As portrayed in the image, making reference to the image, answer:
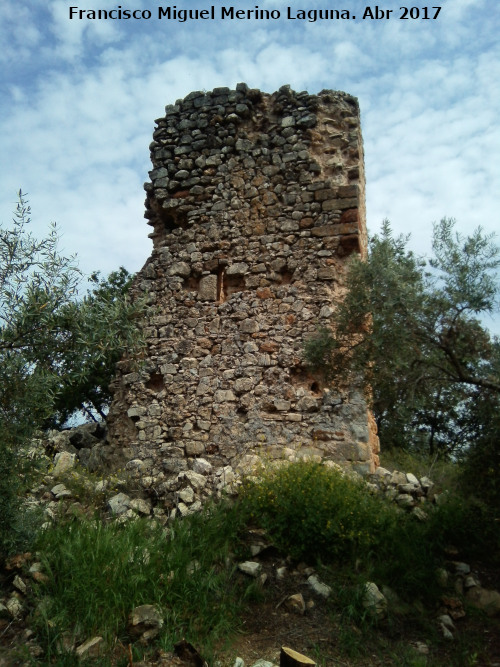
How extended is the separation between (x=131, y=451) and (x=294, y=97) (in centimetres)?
522

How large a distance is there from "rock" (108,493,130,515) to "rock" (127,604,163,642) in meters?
1.76

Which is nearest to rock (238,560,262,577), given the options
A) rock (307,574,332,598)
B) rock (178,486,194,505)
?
rock (307,574,332,598)

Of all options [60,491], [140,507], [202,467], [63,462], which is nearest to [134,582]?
[140,507]

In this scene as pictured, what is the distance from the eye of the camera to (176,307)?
8328 mm

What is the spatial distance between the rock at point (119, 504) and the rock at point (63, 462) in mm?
997

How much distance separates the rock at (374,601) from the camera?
16.1 feet

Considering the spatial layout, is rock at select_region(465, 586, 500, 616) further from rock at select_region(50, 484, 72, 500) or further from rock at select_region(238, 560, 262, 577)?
rock at select_region(50, 484, 72, 500)

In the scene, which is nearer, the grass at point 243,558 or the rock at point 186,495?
the grass at point 243,558

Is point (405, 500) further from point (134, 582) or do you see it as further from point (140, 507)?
point (134, 582)

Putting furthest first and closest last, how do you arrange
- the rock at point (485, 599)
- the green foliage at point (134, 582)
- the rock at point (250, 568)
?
the rock at point (250, 568) → the rock at point (485, 599) → the green foliage at point (134, 582)

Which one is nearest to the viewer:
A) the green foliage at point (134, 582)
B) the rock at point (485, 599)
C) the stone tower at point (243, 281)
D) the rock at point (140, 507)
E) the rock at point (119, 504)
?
the green foliage at point (134, 582)

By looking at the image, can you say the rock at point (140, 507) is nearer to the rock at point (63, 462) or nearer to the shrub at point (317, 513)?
the shrub at point (317, 513)

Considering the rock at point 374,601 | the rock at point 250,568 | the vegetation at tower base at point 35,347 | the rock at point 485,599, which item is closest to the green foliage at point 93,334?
the vegetation at tower base at point 35,347

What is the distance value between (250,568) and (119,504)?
168 centimetres
